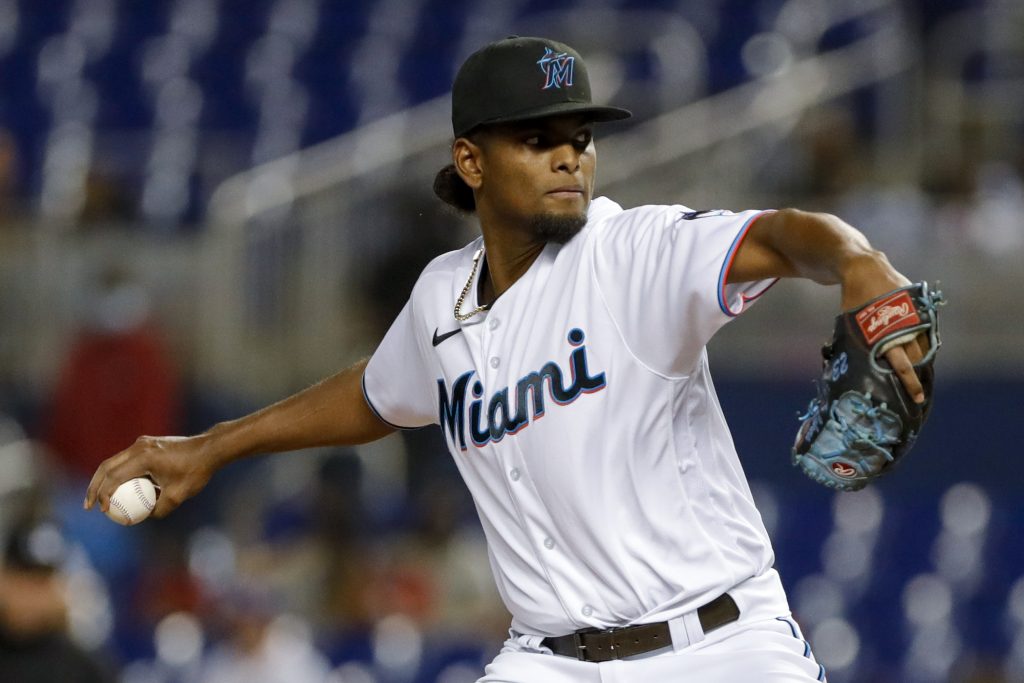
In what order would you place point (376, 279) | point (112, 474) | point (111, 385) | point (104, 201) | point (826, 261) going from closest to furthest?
point (826, 261)
point (112, 474)
point (111, 385)
point (376, 279)
point (104, 201)

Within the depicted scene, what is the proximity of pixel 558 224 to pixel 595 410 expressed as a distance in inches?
16.2

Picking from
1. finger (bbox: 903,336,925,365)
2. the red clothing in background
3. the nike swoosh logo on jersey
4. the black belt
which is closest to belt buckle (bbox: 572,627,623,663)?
the black belt

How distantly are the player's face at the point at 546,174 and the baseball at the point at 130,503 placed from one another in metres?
1.01

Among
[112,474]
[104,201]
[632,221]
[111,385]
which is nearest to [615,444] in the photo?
[632,221]

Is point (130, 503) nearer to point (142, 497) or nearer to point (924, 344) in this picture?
point (142, 497)

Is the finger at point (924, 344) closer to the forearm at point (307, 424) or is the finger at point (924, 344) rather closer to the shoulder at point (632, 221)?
the shoulder at point (632, 221)

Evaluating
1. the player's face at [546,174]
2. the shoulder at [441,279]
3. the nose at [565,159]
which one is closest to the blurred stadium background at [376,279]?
the shoulder at [441,279]

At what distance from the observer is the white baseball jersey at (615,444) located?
301 cm

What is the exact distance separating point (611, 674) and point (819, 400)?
2.40 feet

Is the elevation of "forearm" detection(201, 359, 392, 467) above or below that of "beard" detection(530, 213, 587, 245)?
below

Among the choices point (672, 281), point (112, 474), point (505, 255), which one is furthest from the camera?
point (112, 474)

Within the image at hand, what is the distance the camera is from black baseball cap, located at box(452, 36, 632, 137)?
3.19 meters

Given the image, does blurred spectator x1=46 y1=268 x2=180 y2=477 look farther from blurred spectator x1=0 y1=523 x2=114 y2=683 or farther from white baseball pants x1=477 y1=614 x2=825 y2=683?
white baseball pants x1=477 y1=614 x2=825 y2=683

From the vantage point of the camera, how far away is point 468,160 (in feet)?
11.2
